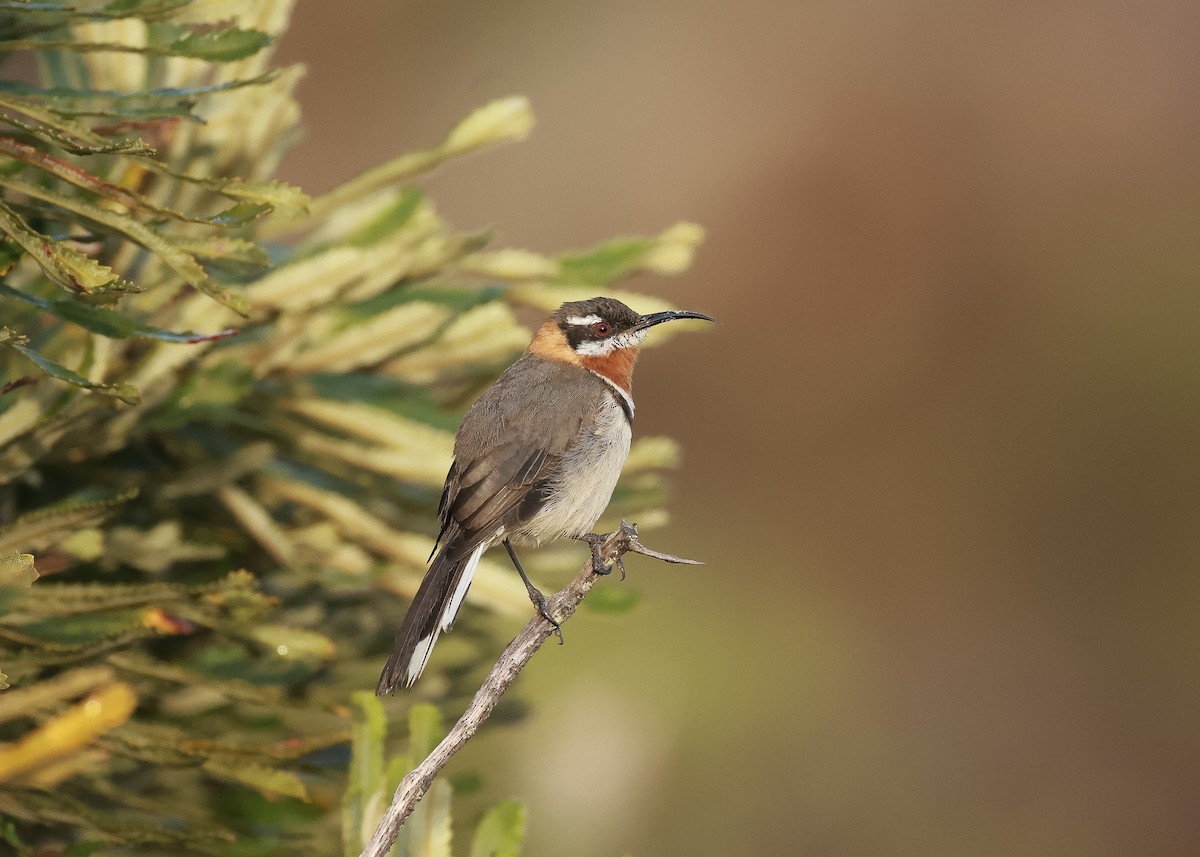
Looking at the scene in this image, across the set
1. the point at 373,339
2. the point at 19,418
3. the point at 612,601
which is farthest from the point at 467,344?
the point at 19,418

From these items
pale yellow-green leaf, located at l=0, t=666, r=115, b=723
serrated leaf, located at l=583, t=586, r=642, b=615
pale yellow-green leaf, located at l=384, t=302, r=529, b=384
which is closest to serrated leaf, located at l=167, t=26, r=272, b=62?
pale yellow-green leaf, located at l=384, t=302, r=529, b=384

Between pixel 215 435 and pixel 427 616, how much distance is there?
73cm

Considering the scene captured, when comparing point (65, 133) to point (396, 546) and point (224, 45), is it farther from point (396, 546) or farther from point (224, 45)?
point (396, 546)

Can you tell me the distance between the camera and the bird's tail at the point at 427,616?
5.17 ft

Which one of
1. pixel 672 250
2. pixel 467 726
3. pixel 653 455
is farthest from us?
pixel 672 250

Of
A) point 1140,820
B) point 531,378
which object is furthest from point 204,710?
point 1140,820

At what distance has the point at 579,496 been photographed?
2.36 m

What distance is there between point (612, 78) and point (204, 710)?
19.7ft

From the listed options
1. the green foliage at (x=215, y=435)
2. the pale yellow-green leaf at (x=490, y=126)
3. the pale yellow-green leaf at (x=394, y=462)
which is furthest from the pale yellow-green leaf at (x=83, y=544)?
the pale yellow-green leaf at (x=490, y=126)

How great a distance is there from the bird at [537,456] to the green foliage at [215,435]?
82 millimetres

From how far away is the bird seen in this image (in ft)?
6.30

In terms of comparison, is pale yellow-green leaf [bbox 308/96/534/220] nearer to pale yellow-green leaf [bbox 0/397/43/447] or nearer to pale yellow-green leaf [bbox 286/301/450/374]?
pale yellow-green leaf [bbox 286/301/450/374]

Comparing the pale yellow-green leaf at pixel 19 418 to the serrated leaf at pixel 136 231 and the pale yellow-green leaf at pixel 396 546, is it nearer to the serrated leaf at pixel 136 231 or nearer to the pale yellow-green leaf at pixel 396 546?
the serrated leaf at pixel 136 231

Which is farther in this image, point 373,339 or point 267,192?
point 373,339
